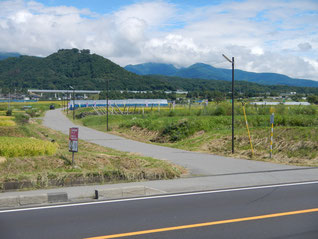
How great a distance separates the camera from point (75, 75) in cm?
15450

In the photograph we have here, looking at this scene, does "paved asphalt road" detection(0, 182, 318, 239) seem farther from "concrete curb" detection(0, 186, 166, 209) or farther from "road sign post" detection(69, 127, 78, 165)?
"road sign post" detection(69, 127, 78, 165)

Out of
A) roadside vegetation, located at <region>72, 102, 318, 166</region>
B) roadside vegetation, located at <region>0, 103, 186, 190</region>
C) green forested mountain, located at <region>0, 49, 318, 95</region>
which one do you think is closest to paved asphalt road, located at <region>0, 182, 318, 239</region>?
roadside vegetation, located at <region>0, 103, 186, 190</region>

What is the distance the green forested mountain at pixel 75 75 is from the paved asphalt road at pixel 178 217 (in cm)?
11863

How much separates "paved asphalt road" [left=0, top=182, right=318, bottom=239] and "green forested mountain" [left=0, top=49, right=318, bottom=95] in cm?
11863

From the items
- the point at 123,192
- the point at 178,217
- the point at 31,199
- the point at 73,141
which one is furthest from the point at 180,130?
the point at 178,217

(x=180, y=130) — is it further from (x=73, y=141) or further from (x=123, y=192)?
(x=123, y=192)

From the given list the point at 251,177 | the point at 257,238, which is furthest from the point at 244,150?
the point at 257,238

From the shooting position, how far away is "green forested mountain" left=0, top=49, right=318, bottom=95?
132 meters

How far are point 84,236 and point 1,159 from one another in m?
5.72

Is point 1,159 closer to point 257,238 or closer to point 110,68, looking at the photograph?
point 257,238

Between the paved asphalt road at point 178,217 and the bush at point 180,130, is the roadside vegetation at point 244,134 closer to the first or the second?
the bush at point 180,130

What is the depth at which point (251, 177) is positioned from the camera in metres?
12.2

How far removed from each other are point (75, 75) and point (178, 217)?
500 feet

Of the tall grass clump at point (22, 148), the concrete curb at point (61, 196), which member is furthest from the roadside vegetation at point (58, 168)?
the concrete curb at point (61, 196)
